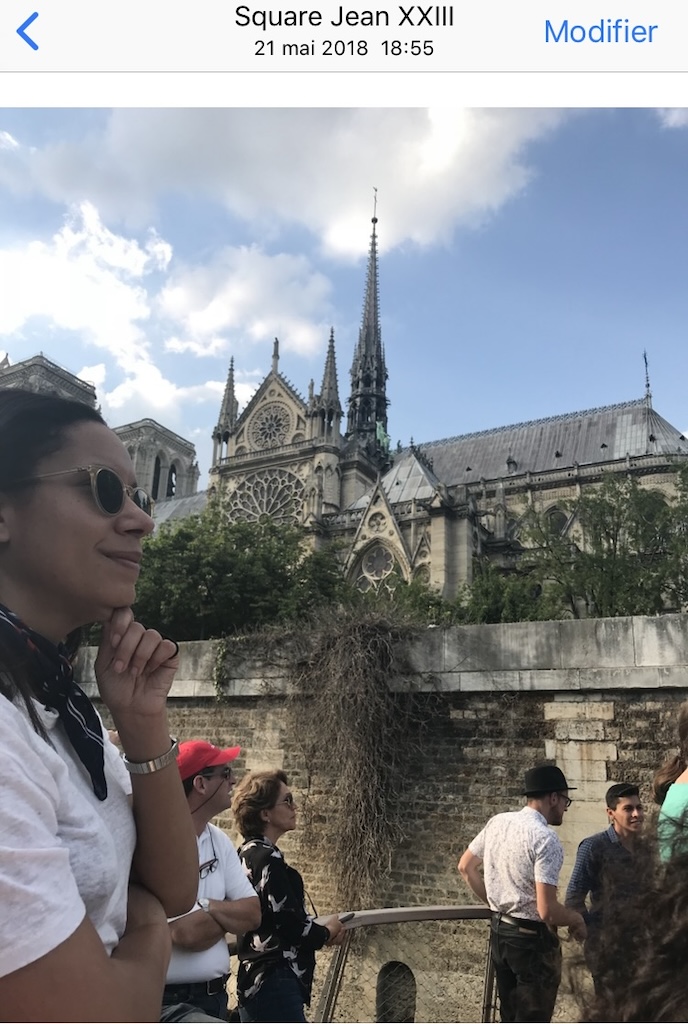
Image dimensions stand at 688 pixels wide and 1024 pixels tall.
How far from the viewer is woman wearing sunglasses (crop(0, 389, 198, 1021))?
102 centimetres

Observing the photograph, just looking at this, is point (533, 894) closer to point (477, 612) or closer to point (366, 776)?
point (366, 776)

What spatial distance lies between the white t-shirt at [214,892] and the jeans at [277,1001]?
0.65 feet

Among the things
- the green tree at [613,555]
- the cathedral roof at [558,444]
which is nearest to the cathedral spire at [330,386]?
the cathedral roof at [558,444]

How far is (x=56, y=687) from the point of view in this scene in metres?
1.23

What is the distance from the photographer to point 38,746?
107 cm

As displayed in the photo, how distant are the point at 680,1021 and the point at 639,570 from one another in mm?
19779

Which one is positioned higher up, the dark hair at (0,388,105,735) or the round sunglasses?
the dark hair at (0,388,105,735)

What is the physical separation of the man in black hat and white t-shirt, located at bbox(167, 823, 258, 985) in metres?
1.57

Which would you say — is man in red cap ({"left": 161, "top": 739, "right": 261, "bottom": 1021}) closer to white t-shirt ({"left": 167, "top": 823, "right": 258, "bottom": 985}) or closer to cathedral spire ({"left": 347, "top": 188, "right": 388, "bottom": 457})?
white t-shirt ({"left": 167, "top": 823, "right": 258, "bottom": 985})

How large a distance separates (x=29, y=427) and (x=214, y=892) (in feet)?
8.19

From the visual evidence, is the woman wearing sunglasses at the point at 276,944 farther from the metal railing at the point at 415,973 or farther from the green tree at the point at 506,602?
the green tree at the point at 506,602

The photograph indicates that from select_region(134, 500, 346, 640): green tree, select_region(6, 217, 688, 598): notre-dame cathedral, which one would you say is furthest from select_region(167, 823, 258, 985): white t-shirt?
select_region(6, 217, 688, 598): notre-dame cathedral

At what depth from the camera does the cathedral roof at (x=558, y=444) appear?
1528 inches
